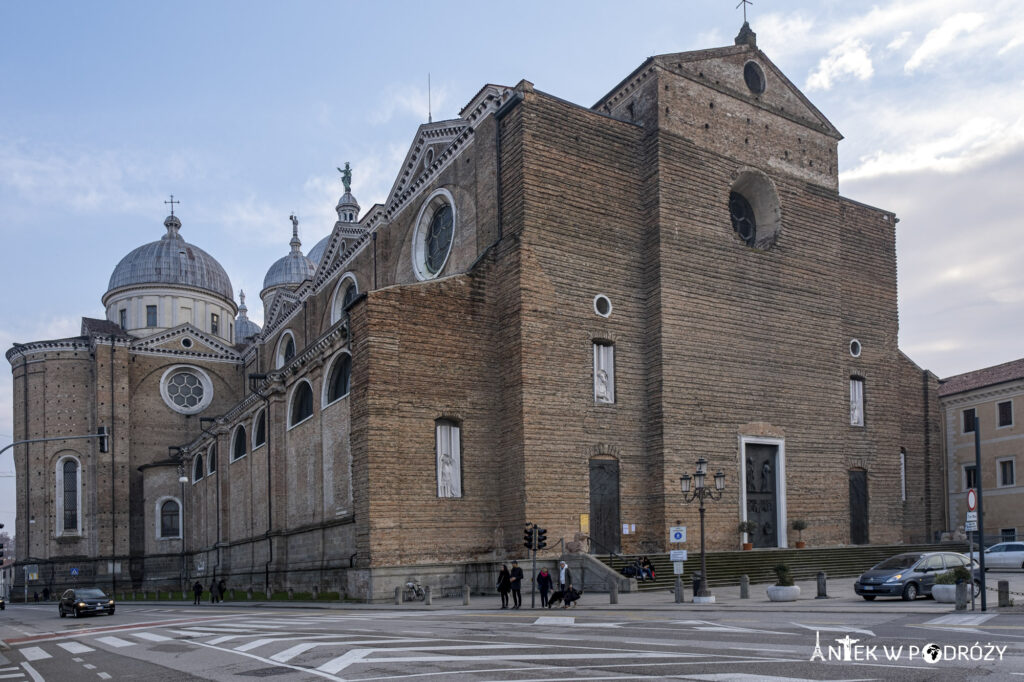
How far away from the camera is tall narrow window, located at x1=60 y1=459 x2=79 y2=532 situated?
5478 centimetres

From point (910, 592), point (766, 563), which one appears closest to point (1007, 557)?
point (766, 563)

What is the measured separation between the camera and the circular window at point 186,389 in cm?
5978

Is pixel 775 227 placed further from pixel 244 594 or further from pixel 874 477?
pixel 244 594

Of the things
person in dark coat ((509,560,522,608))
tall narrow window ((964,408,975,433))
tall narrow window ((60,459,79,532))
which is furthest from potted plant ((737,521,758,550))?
tall narrow window ((60,459,79,532))

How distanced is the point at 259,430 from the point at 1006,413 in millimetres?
34082

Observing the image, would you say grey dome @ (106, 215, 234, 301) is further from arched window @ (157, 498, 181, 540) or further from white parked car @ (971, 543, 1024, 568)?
white parked car @ (971, 543, 1024, 568)

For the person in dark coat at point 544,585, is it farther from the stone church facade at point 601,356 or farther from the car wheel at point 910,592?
the car wheel at point 910,592

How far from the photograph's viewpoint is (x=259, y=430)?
41500 mm

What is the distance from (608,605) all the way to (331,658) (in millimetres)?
11655

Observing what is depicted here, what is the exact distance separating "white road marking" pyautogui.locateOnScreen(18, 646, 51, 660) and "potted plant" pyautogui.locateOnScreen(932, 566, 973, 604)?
17.5 meters

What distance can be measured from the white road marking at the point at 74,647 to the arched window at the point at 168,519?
3848cm

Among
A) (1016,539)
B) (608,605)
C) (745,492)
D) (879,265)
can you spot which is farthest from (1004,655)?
(1016,539)

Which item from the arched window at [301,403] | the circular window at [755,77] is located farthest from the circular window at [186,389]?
the circular window at [755,77]

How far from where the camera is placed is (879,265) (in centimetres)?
3972
